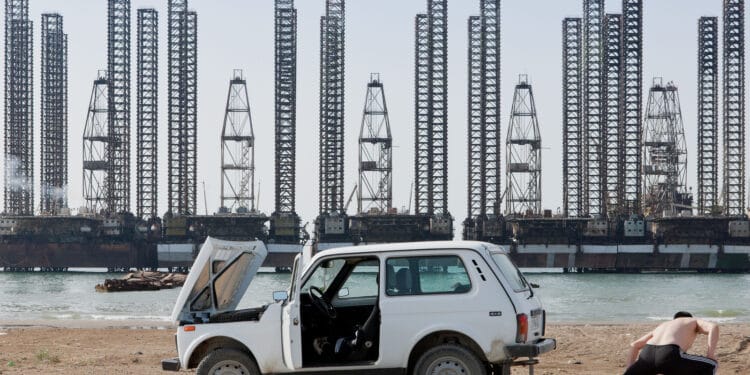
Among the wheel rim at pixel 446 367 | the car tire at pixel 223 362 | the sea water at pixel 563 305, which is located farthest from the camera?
the sea water at pixel 563 305

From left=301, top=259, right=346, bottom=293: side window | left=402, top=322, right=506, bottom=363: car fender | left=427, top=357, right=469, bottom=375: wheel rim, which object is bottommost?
left=427, top=357, right=469, bottom=375: wheel rim

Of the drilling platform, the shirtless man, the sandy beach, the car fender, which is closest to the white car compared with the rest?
the car fender

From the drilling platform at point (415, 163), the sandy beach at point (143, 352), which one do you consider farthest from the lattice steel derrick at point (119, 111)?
the sandy beach at point (143, 352)

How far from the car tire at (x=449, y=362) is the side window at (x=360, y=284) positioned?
51.9 inches

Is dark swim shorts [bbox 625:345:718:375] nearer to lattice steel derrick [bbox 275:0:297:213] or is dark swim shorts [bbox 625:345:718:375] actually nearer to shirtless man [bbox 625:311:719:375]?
shirtless man [bbox 625:311:719:375]

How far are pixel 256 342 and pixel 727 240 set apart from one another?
9904cm

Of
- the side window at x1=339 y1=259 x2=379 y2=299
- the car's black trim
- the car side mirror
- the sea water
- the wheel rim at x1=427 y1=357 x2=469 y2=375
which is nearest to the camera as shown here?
the wheel rim at x1=427 y1=357 x2=469 y2=375

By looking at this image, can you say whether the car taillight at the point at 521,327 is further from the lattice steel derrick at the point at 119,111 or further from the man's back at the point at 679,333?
the lattice steel derrick at the point at 119,111

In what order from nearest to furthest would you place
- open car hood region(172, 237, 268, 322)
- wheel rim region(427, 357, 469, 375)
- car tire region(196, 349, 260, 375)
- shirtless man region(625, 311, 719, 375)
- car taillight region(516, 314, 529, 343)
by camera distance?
1. shirtless man region(625, 311, 719, 375)
2. car taillight region(516, 314, 529, 343)
3. wheel rim region(427, 357, 469, 375)
4. car tire region(196, 349, 260, 375)
5. open car hood region(172, 237, 268, 322)

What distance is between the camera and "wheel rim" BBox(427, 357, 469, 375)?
34.3ft

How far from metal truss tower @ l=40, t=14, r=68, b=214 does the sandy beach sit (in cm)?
8784

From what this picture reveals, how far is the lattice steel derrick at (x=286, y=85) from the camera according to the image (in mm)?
100062

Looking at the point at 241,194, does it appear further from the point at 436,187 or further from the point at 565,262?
the point at 565,262

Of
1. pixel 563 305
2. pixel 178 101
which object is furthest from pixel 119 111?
pixel 563 305
